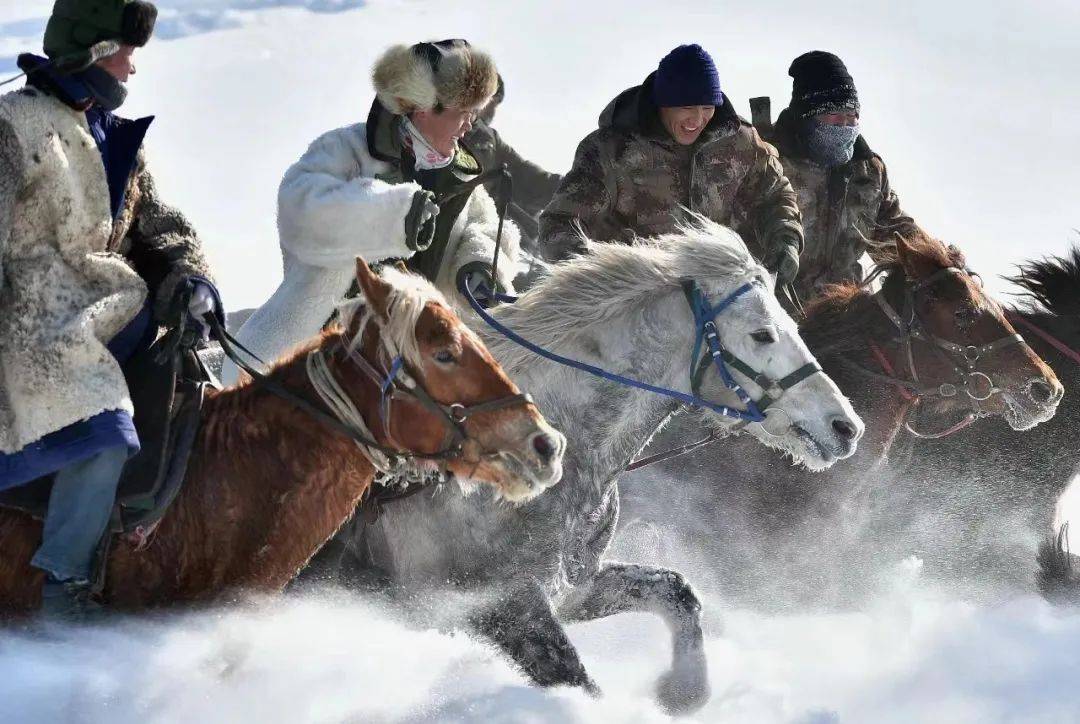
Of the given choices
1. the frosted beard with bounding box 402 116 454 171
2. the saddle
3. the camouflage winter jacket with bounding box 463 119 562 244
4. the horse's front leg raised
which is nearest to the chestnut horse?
the horse's front leg raised

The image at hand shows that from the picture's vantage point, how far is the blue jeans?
12.5 feet

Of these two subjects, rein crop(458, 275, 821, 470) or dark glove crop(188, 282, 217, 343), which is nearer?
dark glove crop(188, 282, 217, 343)

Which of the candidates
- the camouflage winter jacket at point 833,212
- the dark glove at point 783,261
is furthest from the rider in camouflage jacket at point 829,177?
the dark glove at point 783,261

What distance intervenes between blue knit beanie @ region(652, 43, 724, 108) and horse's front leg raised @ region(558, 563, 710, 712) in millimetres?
2223

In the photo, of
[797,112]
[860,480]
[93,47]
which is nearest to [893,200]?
[797,112]

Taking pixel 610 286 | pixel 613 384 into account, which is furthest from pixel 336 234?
pixel 613 384

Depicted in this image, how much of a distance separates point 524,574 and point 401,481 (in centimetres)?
52

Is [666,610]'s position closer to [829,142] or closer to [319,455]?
[319,455]

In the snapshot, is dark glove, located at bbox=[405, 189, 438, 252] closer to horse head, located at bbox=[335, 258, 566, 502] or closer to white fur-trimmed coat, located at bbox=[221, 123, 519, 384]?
white fur-trimmed coat, located at bbox=[221, 123, 519, 384]

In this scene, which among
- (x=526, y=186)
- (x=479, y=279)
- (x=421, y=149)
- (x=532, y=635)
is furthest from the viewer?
(x=526, y=186)

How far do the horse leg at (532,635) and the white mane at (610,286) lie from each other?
0.77 meters

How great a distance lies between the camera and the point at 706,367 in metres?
5.12

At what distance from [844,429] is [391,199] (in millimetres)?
1673

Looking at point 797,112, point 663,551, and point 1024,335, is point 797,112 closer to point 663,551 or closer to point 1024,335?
point 1024,335
